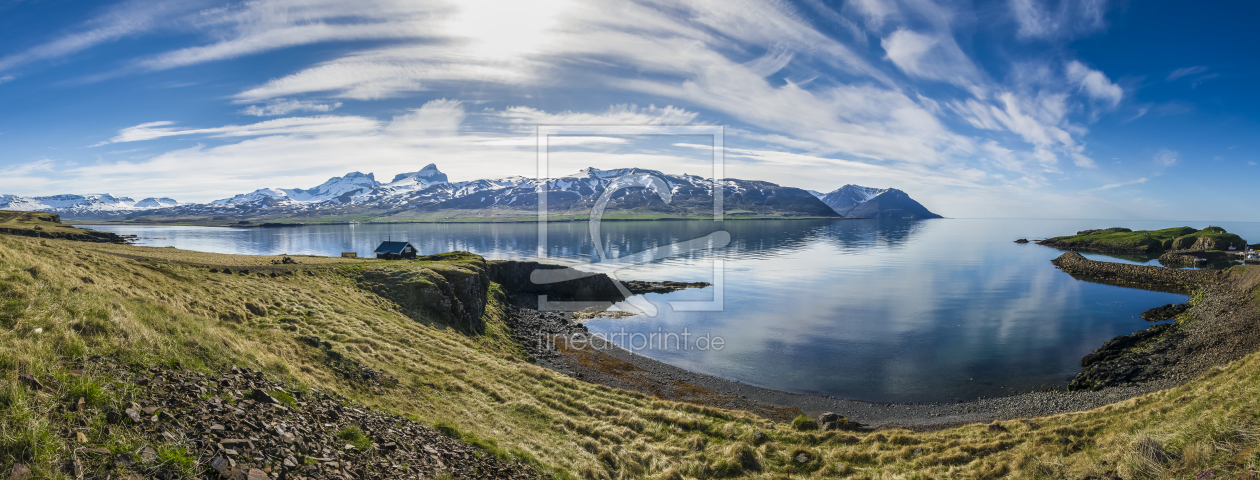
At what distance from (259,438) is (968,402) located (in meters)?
38.8

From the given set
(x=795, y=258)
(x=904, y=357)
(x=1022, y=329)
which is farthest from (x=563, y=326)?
(x=795, y=258)

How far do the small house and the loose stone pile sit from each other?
2235 inches

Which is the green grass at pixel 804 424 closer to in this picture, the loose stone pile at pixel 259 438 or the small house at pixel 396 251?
the loose stone pile at pixel 259 438

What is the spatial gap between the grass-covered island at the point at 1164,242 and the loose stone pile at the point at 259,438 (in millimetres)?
177773

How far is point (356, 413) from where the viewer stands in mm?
12891

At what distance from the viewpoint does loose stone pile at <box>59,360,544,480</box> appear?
23.1ft

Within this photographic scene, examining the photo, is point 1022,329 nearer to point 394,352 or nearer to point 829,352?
point 829,352

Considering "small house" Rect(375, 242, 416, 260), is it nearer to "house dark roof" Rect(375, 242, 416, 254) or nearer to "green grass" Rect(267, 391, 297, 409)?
"house dark roof" Rect(375, 242, 416, 254)

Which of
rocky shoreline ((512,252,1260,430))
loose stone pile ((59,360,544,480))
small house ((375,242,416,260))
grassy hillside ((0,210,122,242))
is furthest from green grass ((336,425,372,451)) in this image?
grassy hillside ((0,210,122,242))

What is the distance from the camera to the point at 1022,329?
4981 cm

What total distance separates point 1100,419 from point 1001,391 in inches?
687

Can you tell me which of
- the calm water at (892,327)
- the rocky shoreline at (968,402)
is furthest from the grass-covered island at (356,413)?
the calm water at (892,327)

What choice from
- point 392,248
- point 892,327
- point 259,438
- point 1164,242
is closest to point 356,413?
point 259,438

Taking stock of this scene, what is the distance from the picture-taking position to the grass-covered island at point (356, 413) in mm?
7469
